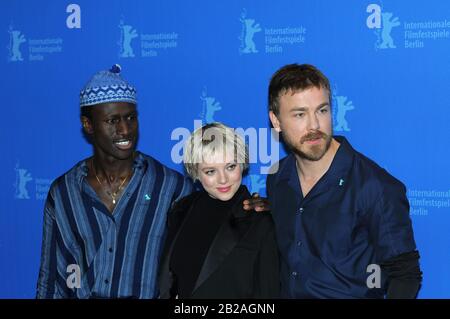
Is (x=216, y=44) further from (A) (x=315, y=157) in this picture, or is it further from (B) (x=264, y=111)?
(A) (x=315, y=157)

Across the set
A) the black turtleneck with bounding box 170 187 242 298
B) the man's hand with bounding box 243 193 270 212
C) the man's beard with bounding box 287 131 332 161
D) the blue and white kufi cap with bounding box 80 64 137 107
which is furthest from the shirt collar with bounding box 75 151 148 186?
the man's beard with bounding box 287 131 332 161

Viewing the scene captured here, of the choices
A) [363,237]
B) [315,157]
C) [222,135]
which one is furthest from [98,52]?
[363,237]

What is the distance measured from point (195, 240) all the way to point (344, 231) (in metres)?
0.48

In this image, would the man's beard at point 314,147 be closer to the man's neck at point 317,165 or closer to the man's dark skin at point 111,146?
the man's neck at point 317,165

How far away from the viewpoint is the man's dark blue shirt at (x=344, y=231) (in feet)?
6.24

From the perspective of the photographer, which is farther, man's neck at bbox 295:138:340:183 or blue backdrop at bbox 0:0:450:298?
blue backdrop at bbox 0:0:450:298

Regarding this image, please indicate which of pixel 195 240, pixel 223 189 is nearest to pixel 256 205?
pixel 223 189

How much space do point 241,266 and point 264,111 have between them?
99 cm

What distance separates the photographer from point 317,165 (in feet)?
6.82

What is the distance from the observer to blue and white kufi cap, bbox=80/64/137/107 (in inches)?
88.2

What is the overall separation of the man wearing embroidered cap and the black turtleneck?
20 centimetres

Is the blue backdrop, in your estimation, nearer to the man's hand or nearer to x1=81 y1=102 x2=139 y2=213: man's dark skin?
x1=81 y1=102 x2=139 y2=213: man's dark skin

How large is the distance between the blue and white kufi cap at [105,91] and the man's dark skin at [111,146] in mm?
19

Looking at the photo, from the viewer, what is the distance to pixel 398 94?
2.55m
